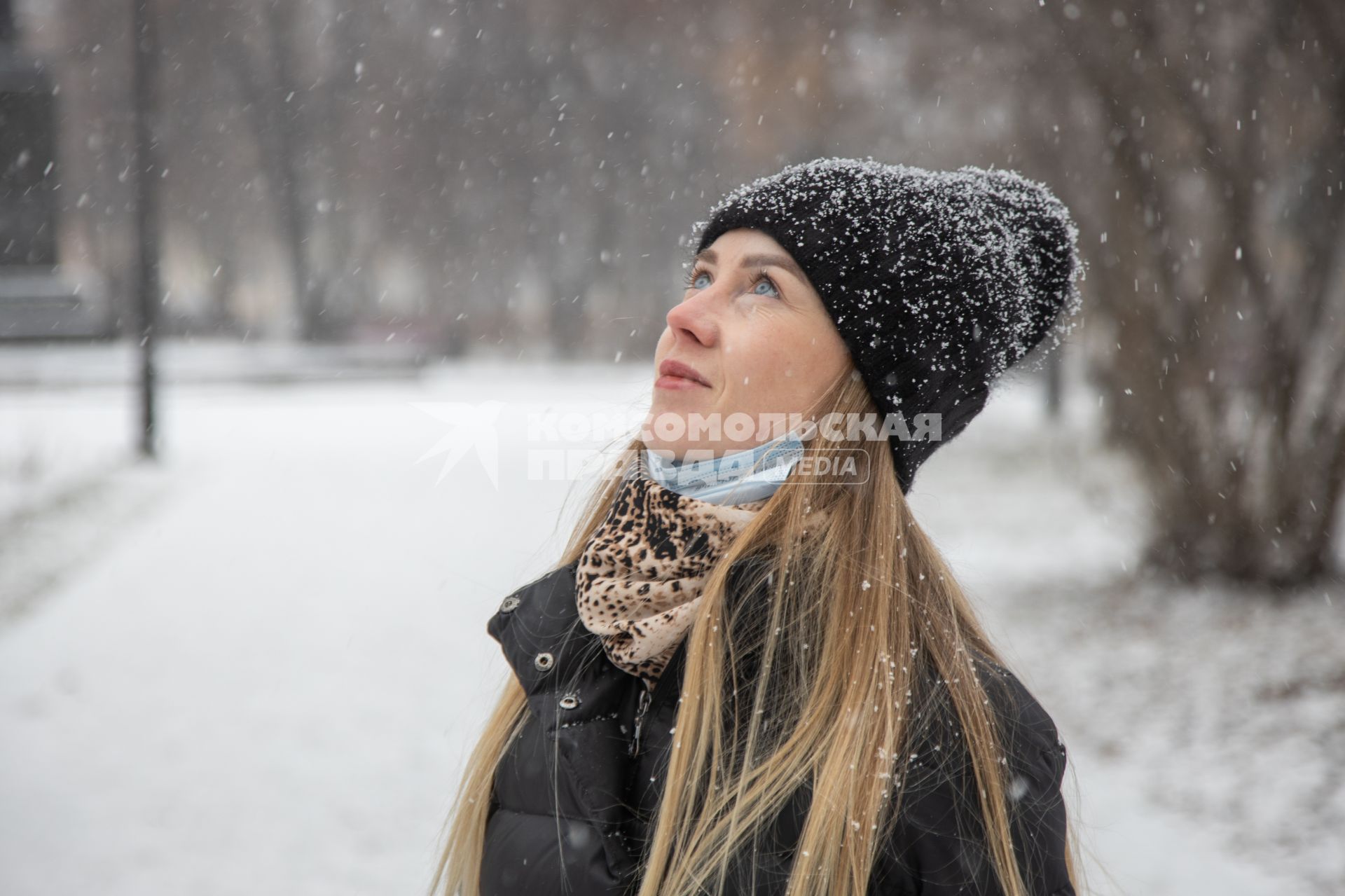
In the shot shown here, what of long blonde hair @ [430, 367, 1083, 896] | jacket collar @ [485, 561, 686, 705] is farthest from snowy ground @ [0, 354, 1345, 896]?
long blonde hair @ [430, 367, 1083, 896]

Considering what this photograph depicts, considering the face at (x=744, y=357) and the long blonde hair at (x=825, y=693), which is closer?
the long blonde hair at (x=825, y=693)

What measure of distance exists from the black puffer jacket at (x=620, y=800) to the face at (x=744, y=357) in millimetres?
291

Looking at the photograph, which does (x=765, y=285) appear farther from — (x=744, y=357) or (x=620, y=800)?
(x=620, y=800)

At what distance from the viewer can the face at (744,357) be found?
1.69 meters

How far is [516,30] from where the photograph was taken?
25.0m

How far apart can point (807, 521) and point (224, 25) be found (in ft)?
103

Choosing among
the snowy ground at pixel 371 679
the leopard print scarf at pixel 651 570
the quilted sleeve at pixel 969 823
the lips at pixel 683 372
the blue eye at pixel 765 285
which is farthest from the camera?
the snowy ground at pixel 371 679

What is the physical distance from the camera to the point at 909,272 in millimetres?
1820

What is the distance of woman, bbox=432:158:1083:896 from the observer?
1517mm

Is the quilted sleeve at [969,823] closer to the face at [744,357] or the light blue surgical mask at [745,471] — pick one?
the light blue surgical mask at [745,471]

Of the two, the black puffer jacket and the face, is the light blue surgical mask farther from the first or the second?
the black puffer jacket

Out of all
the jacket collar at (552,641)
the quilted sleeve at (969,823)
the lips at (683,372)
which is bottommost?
the quilted sleeve at (969,823)

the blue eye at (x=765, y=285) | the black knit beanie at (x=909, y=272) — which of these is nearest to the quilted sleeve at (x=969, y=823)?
the black knit beanie at (x=909, y=272)

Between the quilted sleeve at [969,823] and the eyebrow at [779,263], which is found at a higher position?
the eyebrow at [779,263]
